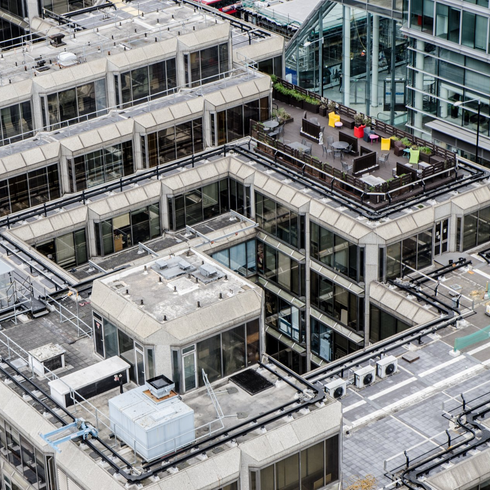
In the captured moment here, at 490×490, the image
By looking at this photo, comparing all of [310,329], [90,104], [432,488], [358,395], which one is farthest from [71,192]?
[432,488]

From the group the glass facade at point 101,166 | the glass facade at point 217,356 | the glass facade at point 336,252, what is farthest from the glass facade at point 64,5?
the glass facade at point 217,356

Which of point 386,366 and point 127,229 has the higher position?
point 386,366

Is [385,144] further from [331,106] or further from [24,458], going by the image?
[24,458]

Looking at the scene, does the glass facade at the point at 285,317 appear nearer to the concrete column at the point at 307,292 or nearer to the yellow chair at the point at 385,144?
the concrete column at the point at 307,292

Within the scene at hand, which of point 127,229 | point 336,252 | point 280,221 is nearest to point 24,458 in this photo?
point 127,229

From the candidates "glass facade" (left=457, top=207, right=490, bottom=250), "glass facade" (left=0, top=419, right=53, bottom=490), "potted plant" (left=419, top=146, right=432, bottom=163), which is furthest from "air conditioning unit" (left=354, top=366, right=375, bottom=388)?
"potted plant" (left=419, top=146, right=432, bottom=163)

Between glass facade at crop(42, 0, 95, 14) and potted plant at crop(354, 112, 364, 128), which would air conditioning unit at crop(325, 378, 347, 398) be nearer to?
potted plant at crop(354, 112, 364, 128)
